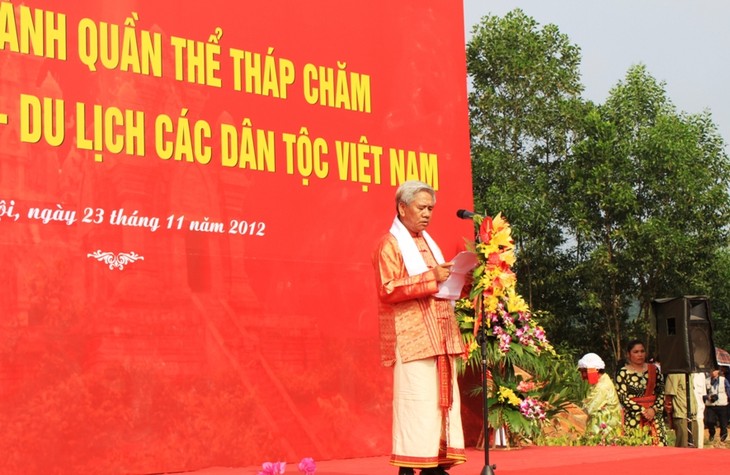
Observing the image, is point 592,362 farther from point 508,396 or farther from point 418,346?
point 418,346

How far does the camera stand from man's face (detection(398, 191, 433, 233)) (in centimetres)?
447

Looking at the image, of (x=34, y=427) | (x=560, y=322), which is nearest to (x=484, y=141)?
(x=560, y=322)

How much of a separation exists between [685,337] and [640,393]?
0.70m

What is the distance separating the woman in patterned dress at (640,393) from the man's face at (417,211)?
448 cm

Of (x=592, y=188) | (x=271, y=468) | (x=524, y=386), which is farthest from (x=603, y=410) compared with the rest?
(x=592, y=188)

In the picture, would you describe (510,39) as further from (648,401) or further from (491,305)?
(491,305)

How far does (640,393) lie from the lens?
852 cm

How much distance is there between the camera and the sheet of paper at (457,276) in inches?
168

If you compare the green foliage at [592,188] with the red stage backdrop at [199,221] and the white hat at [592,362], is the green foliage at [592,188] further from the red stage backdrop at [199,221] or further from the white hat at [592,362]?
the red stage backdrop at [199,221]

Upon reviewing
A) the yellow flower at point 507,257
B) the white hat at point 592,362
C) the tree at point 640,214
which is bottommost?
the white hat at point 592,362

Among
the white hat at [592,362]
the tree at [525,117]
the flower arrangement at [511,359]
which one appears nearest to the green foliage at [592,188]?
the tree at [525,117]

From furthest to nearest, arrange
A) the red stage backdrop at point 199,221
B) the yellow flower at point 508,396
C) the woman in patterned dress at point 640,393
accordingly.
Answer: the woman in patterned dress at point 640,393, the yellow flower at point 508,396, the red stage backdrop at point 199,221

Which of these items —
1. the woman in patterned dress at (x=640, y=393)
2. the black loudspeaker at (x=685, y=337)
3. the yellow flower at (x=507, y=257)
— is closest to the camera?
the yellow flower at (x=507, y=257)

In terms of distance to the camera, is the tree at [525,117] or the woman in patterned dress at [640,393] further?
the tree at [525,117]
